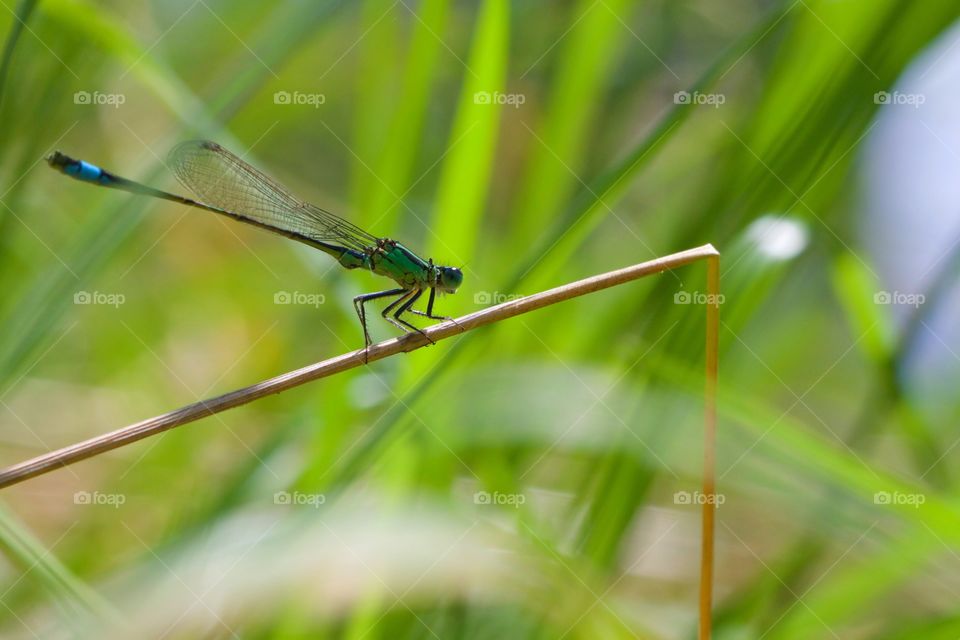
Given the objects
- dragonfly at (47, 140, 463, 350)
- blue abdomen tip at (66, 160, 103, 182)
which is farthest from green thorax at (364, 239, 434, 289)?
blue abdomen tip at (66, 160, 103, 182)

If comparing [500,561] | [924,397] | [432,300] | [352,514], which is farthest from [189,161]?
[924,397]

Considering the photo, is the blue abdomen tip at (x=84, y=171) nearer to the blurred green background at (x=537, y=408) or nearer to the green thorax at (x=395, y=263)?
the blurred green background at (x=537, y=408)

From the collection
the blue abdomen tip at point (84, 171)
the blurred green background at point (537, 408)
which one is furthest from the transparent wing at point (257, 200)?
the blue abdomen tip at point (84, 171)

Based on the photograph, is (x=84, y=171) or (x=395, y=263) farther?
(x=395, y=263)

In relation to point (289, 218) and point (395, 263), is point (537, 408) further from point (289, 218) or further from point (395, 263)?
point (289, 218)

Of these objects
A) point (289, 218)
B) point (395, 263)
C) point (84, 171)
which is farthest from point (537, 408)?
point (84, 171)

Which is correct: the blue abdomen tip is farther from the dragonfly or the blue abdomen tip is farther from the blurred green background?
the blurred green background
